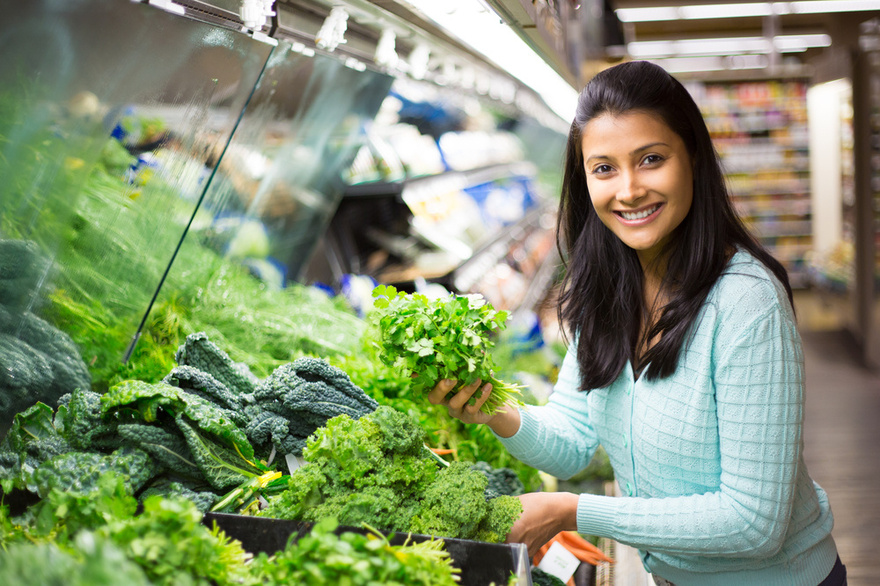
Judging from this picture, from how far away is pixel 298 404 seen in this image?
61.3 inches

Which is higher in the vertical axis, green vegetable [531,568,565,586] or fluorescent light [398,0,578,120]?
fluorescent light [398,0,578,120]

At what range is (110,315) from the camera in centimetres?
178

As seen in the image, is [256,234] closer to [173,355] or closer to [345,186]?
[345,186]

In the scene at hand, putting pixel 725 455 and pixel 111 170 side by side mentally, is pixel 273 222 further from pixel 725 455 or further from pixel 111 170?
pixel 725 455

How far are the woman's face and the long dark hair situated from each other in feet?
0.11

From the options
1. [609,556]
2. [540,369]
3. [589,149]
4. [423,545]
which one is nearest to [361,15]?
[589,149]

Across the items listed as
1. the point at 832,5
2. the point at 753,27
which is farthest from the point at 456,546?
the point at 753,27

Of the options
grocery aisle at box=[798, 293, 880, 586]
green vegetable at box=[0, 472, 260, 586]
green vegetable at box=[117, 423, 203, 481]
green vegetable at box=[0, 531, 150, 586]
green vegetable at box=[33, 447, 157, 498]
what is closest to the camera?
green vegetable at box=[0, 531, 150, 586]

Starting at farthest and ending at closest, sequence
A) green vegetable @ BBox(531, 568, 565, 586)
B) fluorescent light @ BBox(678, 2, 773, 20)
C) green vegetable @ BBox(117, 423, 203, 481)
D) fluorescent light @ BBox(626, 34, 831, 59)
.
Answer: fluorescent light @ BBox(626, 34, 831, 59) → fluorescent light @ BBox(678, 2, 773, 20) → green vegetable @ BBox(531, 568, 565, 586) → green vegetable @ BBox(117, 423, 203, 481)

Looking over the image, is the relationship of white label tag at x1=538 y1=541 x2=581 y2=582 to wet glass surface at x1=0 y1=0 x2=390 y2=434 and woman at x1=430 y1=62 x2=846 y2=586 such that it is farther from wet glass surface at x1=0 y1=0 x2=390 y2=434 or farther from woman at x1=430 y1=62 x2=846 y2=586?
wet glass surface at x1=0 y1=0 x2=390 y2=434

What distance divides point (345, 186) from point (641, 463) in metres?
2.45

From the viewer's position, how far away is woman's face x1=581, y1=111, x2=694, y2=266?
60.1 inches

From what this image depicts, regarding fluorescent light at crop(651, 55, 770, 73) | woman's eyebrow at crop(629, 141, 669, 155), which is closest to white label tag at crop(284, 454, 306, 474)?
woman's eyebrow at crop(629, 141, 669, 155)

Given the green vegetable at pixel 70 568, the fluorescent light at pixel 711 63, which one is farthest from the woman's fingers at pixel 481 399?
the fluorescent light at pixel 711 63
